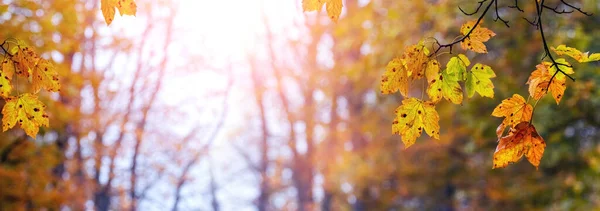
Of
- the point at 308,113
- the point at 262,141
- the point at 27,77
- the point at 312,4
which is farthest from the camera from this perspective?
the point at 262,141

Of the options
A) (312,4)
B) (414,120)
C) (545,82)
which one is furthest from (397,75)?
(545,82)

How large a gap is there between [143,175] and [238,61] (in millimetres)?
5389

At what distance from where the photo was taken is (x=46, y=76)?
238 cm

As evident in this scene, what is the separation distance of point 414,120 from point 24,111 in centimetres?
149

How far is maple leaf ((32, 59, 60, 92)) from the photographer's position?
236 centimetres

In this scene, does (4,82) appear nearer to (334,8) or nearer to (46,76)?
(46,76)

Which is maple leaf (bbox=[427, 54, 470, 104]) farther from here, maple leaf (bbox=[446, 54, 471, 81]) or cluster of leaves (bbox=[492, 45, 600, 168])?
cluster of leaves (bbox=[492, 45, 600, 168])

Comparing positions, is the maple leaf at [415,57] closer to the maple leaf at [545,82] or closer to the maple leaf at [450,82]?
the maple leaf at [450,82]

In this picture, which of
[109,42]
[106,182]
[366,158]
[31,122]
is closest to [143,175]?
[106,182]

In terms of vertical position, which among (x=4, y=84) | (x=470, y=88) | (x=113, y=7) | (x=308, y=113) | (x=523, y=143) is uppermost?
(x=308, y=113)

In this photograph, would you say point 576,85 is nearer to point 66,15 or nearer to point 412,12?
point 412,12

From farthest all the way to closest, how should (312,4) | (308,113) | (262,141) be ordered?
1. (262,141)
2. (308,113)
3. (312,4)

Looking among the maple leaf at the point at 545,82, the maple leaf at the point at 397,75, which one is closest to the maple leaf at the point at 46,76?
the maple leaf at the point at 397,75

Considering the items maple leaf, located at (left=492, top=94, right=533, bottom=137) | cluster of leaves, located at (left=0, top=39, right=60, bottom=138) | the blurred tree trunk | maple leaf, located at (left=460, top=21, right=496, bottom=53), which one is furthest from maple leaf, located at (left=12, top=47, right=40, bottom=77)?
the blurred tree trunk
